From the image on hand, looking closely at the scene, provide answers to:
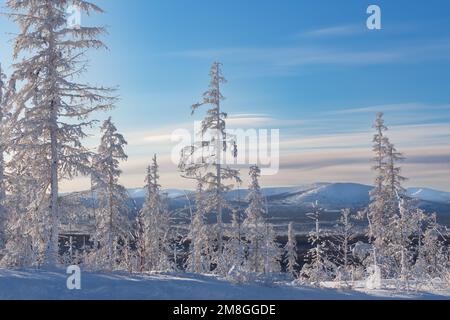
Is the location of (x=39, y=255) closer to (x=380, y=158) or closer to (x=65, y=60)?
(x=65, y=60)

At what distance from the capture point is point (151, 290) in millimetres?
11328

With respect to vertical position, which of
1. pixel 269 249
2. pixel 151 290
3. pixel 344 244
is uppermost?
pixel 151 290

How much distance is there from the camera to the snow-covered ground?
430 inches

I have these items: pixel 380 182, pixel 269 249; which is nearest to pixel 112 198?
pixel 269 249

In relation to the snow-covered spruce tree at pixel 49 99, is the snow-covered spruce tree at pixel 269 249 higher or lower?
lower

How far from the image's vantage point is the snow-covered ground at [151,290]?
1093 centimetres

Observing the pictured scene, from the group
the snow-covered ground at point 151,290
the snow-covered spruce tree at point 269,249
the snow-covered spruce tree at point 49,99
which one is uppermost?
the snow-covered spruce tree at point 49,99

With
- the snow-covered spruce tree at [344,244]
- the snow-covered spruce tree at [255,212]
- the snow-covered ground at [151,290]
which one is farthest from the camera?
→ the snow-covered spruce tree at [255,212]

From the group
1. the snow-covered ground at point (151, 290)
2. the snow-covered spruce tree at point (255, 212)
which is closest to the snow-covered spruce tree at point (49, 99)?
the snow-covered ground at point (151, 290)

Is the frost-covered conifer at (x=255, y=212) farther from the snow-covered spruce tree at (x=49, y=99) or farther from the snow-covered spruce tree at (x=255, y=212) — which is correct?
the snow-covered spruce tree at (x=49, y=99)

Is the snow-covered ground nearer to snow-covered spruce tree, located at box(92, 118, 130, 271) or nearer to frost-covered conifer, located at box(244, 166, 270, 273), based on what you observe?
snow-covered spruce tree, located at box(92, 118, 130, 271)

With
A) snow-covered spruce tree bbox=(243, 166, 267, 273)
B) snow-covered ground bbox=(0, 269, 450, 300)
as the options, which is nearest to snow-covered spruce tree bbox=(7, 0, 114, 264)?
snow-covered ground bbox=(0, 269, 450, 300)

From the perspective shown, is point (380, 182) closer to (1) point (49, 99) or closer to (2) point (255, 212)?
(2) point (255, 212)
